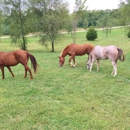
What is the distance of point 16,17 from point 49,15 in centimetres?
455

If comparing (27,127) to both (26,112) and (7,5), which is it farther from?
(7,5)

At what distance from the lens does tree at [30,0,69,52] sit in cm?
1828

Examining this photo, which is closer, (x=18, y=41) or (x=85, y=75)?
(x=85, y=75)

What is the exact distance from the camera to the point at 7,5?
19.7 meters

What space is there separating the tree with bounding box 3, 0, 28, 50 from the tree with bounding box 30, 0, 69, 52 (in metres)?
1.56

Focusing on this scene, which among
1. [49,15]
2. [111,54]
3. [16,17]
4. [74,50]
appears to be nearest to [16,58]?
[111,54]

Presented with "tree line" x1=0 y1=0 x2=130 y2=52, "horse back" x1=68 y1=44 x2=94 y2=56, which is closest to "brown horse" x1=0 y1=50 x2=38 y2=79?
"horse back" x1=68 y1=44 x2=94 y2=56

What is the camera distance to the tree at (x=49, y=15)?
1828 cm

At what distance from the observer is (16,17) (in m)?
20.2

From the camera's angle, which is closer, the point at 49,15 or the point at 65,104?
the point at 65,104

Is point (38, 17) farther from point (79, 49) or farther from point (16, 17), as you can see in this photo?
point (79, 49)

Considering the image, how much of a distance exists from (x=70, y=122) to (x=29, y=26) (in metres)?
18.3

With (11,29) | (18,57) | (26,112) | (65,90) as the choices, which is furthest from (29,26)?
(26,112)

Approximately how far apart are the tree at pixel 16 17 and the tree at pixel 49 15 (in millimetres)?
Answer: 1556
